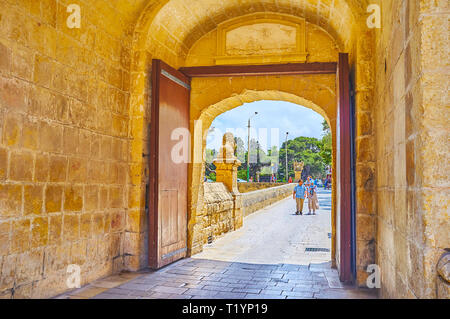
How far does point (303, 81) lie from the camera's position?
5.47m

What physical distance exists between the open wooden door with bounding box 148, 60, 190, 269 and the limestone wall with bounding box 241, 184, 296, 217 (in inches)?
212

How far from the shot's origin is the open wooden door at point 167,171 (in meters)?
4.83

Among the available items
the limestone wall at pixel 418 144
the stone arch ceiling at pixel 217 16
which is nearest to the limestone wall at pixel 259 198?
the stone arch ceiling at pixel 217 16

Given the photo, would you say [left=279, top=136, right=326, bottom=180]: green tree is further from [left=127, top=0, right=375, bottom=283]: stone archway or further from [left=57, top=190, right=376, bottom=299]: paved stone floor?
[left=127, top=0, right=375, bottom=283]: stone archway

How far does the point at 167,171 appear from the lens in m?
5.16

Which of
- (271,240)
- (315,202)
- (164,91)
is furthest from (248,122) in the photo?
(164,91)

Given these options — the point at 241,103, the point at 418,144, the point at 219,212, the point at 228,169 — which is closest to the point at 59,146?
the point at 418,144

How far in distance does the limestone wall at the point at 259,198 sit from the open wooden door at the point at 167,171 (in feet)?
17.7

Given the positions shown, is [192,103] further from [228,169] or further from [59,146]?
[228,169]

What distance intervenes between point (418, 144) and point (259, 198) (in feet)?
42.3

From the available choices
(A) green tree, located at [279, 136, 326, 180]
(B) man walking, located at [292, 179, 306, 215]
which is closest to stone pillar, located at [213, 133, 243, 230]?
(B) man walking, located at [292, 179, 306, 215]

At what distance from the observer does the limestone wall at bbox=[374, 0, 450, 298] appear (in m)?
1.99
